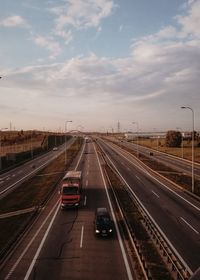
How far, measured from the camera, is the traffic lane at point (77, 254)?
21.1 metres

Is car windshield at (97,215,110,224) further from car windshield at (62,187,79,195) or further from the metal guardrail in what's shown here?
car windshield at (62,187,79,195)

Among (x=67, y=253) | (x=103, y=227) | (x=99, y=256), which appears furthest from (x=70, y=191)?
(x=99, y=256)

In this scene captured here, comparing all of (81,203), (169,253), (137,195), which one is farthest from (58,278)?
(137,195)

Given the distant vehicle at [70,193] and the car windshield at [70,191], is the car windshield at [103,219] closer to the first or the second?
the distant vehicle at [70,193]

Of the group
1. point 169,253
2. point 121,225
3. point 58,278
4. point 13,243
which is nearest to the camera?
point 58,278

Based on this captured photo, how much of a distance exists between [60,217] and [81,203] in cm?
671

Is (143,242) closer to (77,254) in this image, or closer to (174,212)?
(77,254)

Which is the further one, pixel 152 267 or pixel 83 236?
pixel 83 236

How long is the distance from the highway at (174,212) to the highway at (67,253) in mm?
3989

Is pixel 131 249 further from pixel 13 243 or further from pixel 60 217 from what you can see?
pixel 60 217

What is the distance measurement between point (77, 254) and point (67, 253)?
0.68 meters

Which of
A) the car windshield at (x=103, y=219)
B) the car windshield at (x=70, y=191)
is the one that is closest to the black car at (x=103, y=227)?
the car windshield at (x=103, y=219)

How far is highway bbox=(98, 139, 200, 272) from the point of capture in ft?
82.2

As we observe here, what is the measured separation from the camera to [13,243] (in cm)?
2688
